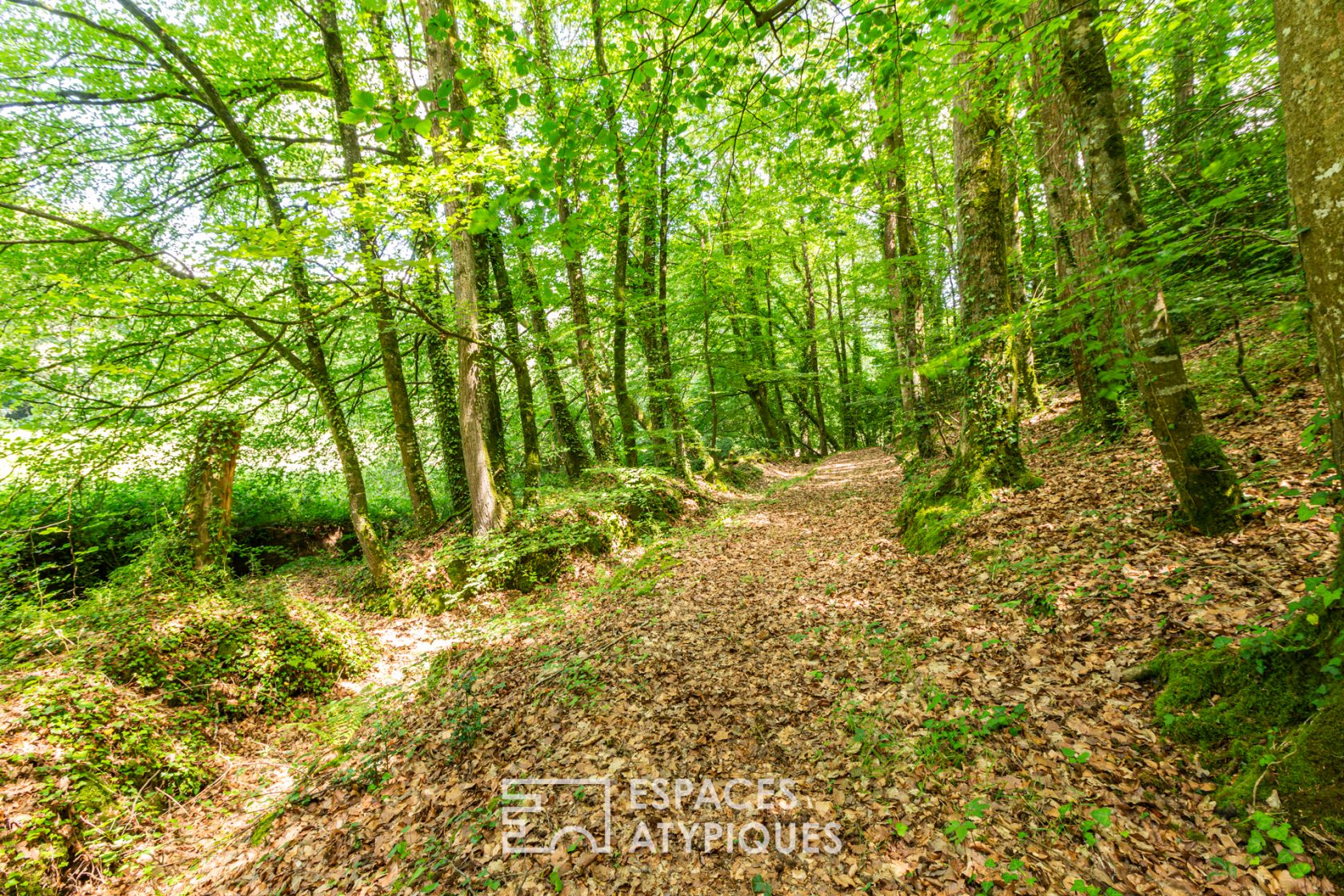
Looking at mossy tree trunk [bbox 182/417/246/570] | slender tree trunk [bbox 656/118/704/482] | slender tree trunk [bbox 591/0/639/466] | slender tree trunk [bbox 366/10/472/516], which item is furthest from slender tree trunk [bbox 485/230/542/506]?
mossy tree trunk [bbox 182/417/246/570]

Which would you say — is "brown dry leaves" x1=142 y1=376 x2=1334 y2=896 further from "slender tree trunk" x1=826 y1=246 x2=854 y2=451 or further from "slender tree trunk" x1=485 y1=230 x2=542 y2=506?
"slender tree trunk" x1=826 y1=246 x2=854 y2=451

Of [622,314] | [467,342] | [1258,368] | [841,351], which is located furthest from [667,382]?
[841,351]

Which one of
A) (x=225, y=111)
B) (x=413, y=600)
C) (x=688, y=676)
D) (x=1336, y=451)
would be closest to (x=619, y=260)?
(x=225, y=111)

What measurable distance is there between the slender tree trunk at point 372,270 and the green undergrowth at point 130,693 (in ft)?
12.0

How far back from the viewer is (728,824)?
334 cm

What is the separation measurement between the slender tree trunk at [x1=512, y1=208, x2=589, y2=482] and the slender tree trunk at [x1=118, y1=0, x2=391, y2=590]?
366cm

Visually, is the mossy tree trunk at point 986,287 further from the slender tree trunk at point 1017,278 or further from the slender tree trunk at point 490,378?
the slender tree trunk at point 490,378

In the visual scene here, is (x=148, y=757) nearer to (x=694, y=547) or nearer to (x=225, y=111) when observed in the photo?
(x=694, y=547)

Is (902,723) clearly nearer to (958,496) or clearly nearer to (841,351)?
(958,496)

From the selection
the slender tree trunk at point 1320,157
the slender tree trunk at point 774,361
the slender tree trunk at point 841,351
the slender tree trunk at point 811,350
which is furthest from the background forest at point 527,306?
the slender tree trunk at point 811,350

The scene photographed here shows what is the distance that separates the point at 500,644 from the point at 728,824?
4.08 m

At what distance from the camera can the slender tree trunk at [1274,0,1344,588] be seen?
214 cm

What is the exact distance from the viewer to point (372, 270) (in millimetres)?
6207

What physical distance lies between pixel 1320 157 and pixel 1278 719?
112 inches
